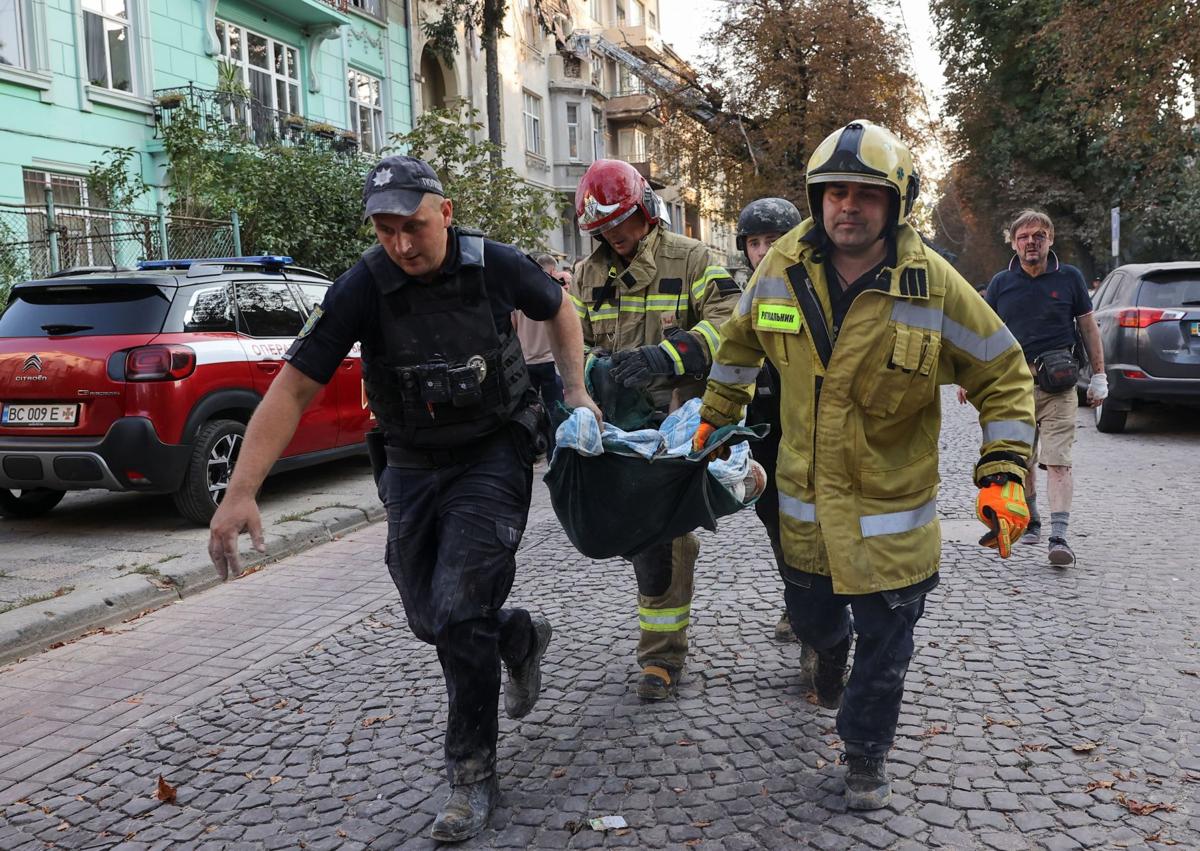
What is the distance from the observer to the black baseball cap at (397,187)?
3148 millimetres

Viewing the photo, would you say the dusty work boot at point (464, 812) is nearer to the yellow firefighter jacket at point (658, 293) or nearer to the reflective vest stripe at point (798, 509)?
the reflective vest stripe at point (798, 509)

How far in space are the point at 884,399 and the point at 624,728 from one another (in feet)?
5.26

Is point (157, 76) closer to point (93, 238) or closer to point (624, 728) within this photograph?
point (93, 238)

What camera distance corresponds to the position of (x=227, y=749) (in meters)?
3.92

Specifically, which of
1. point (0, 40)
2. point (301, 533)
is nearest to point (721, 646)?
point (301, 533)

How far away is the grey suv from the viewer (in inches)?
441

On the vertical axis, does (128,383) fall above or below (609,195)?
below

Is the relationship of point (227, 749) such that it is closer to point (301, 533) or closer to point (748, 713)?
point (748, 713)

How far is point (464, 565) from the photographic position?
3209 mm

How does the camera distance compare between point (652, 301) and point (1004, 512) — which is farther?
point (652, 301)

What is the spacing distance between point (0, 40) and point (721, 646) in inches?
591

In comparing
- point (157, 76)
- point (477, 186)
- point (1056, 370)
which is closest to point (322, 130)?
point (157, 76)

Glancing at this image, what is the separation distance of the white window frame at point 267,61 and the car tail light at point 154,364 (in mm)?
13272

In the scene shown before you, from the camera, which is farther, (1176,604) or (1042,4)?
(1042,4)
